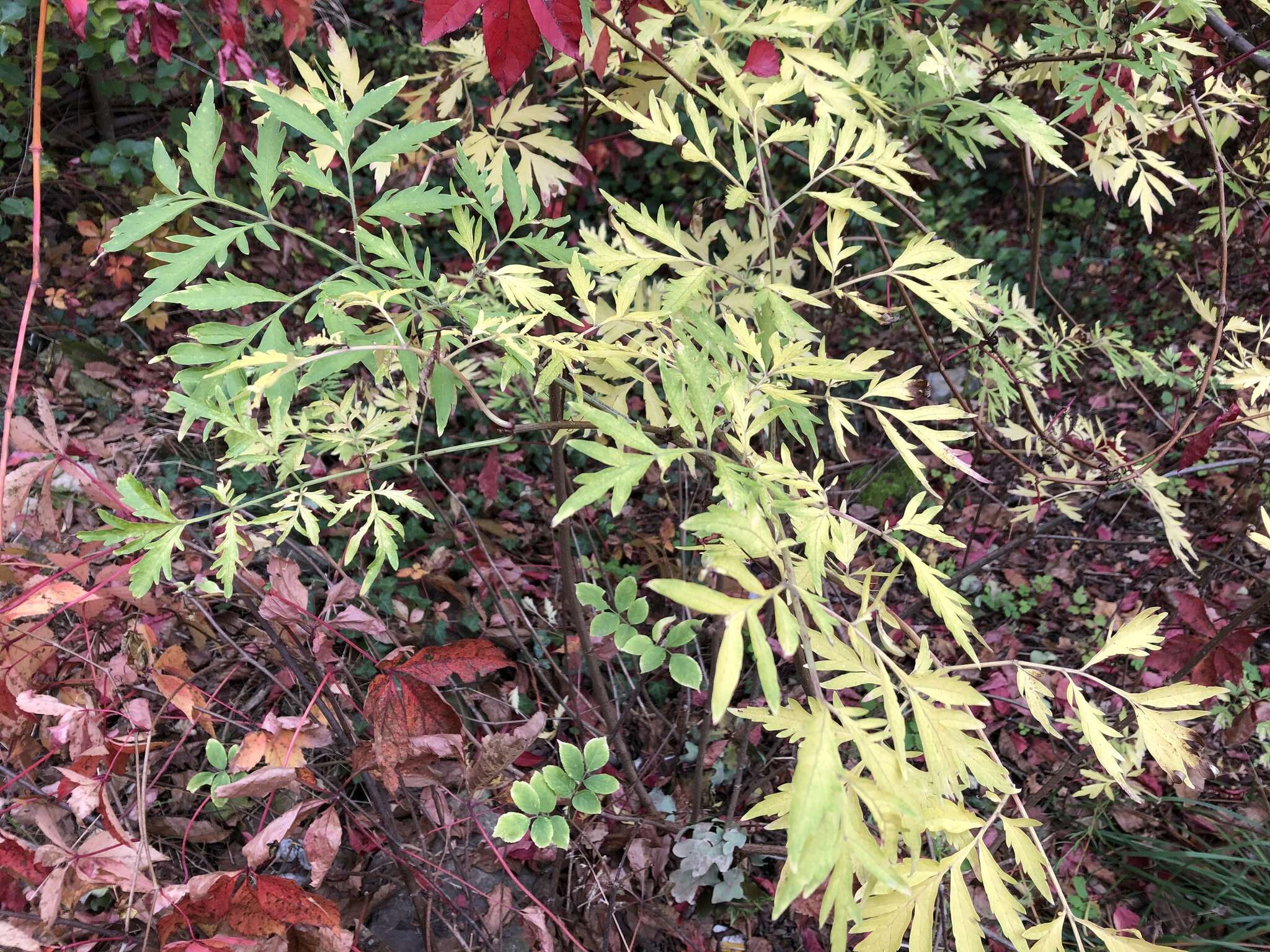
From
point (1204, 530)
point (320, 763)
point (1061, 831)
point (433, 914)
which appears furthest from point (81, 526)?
point (1204, 530)

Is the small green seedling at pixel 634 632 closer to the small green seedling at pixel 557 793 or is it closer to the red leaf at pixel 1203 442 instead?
the small green seedling at pixel 557 793

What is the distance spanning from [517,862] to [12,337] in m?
3.78

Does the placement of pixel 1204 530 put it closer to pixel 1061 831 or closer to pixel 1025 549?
pixel 1025 549

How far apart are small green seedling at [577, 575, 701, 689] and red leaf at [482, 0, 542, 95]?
0.79 meters

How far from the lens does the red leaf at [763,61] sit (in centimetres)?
141

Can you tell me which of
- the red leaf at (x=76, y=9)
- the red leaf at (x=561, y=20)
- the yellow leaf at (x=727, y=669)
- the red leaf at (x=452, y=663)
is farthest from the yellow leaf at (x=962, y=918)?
the red leaf at (x=76, y=9)

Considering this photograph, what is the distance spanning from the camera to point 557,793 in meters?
1.25

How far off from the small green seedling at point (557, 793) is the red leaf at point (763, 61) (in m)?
1.24

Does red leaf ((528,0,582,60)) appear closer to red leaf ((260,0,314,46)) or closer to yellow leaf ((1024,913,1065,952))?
red leaf ((260,0,314,46))

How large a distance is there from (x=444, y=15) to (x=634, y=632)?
0.99 metres

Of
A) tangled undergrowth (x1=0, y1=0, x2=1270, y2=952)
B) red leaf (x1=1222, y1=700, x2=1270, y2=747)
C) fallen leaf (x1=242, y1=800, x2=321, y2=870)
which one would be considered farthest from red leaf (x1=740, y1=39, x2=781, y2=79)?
red leaf (x1=1222, y1=700, x2=1270, y2=747)

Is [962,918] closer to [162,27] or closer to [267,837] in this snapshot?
[267,837]

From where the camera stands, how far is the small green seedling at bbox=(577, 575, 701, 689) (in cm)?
119

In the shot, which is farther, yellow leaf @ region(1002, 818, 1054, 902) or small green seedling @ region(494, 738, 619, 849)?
small green seedling @ region(494, 738, 619, 849)
